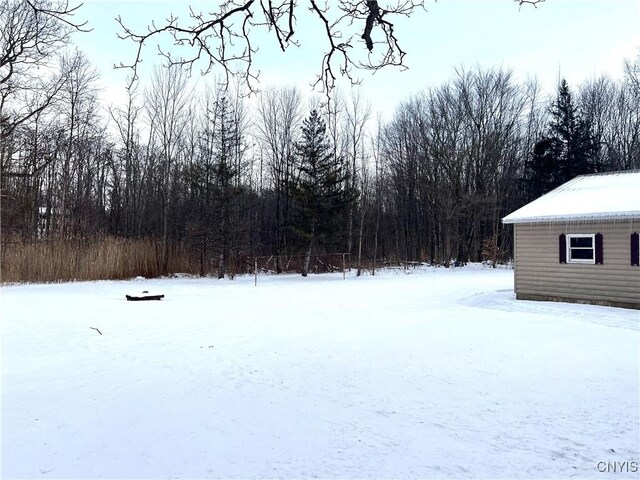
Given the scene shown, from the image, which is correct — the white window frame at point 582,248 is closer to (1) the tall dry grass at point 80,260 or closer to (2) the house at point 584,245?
(2) the house at point 584,245

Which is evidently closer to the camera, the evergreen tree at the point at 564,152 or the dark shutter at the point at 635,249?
the dark shutter at the point at 635,249

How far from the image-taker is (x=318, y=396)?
5039mm

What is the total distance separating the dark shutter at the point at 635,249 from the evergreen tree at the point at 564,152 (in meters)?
22.5

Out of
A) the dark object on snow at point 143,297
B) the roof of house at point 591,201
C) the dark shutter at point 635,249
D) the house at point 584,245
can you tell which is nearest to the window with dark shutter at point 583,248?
the house at point 584,245

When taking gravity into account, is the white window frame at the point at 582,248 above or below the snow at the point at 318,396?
above

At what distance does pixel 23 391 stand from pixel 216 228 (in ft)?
53.4

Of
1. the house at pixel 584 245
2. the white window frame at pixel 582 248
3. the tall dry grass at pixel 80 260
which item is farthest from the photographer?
the tall dry grass at pixel 80 260

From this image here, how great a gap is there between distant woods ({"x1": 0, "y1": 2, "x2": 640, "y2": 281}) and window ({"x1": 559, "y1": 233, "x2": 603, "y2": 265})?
12.5 m

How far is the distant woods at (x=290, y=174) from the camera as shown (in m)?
21.2

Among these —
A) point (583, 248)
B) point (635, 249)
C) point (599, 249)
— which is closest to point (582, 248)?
point (583, 248)

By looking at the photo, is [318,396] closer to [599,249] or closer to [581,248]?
[599,249]

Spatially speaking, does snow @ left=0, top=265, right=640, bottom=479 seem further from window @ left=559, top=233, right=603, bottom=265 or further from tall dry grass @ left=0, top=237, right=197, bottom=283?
tall dry grass @ left=0, top=237, right=197, bottom=283

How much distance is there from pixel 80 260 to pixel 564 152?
105 feet

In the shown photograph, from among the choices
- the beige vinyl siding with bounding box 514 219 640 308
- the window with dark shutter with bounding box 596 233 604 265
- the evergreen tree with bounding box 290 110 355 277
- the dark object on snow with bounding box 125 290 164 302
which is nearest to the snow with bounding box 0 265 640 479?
the beige vinyl siding with bounding box 514 219 640 308
